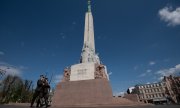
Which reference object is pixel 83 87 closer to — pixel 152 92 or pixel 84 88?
pixel 84 88

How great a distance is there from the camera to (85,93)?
1731 cm

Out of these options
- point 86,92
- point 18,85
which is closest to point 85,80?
point 86,92

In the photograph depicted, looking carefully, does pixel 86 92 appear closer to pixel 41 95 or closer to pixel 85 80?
pixel 85 80

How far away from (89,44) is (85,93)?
1082 cm

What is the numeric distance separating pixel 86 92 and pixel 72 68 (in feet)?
17.1

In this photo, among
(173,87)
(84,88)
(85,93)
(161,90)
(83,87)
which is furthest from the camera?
(161,90)

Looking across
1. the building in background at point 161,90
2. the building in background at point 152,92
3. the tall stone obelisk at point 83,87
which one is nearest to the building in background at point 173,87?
the building in background at point 161,90

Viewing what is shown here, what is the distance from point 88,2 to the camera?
115 feet

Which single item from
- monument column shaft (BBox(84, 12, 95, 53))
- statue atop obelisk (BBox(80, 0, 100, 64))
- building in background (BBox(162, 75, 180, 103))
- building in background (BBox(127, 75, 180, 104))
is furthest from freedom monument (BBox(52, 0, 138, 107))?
building in background (BBox(162, 75, 180, 103))

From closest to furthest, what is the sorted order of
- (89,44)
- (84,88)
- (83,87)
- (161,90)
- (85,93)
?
(85,93), (84,88), (83,87), (89,44), (161,90)

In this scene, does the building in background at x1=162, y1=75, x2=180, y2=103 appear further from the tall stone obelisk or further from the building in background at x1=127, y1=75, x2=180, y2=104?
the tall stone obelisk

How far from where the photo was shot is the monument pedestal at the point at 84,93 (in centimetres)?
1645

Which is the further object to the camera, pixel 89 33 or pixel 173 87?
pixel 173 87

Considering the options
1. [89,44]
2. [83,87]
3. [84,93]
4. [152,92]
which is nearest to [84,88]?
[83,87]
